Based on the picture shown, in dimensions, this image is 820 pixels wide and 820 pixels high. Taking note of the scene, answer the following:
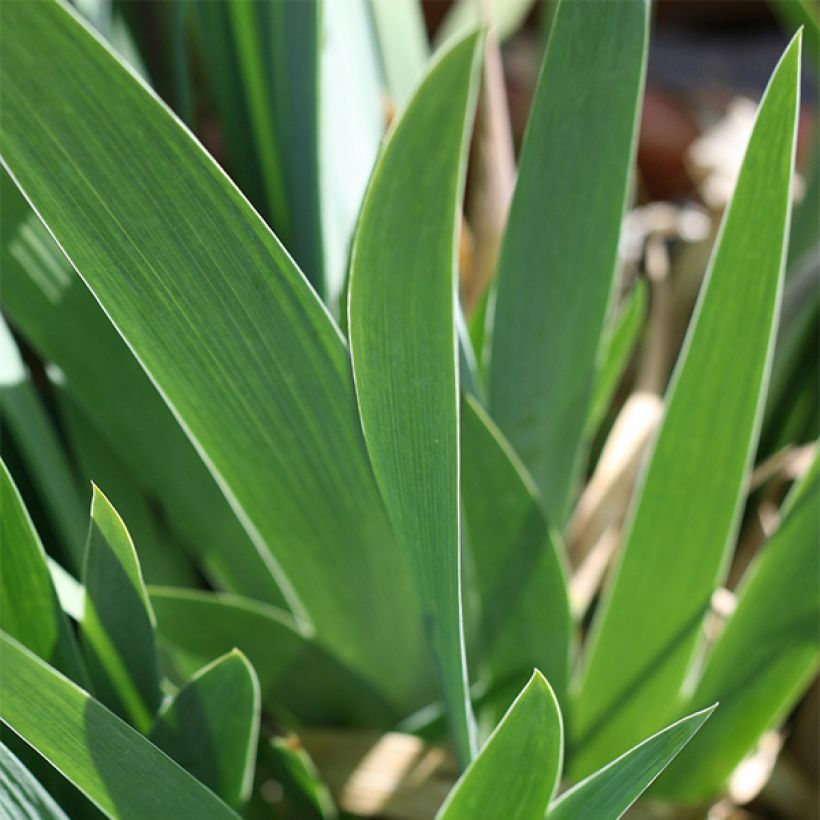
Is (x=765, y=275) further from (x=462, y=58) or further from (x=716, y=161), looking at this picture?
(x=716, y=161)

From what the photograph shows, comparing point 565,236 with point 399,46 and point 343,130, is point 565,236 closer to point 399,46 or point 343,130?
point 343,130

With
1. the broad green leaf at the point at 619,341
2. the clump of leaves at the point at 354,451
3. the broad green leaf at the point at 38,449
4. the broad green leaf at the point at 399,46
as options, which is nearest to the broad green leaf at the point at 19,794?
the clump of leaves at the point at 354,451

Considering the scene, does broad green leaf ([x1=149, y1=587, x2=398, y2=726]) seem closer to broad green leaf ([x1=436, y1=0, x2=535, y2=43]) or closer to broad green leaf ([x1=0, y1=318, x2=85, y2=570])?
broad green leaf ([x1=0, y1=318, x2=85, y2=570])

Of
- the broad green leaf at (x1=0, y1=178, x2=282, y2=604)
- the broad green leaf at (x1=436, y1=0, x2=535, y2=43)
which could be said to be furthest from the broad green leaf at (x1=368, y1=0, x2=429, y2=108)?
the broad green leaf at (x1=0, y1=178, x2=282, y2=604)

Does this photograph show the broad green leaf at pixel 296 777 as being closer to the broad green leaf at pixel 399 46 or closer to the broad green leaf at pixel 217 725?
the broad green leaf at pixel 217 725

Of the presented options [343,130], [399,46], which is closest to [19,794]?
[343,130]
